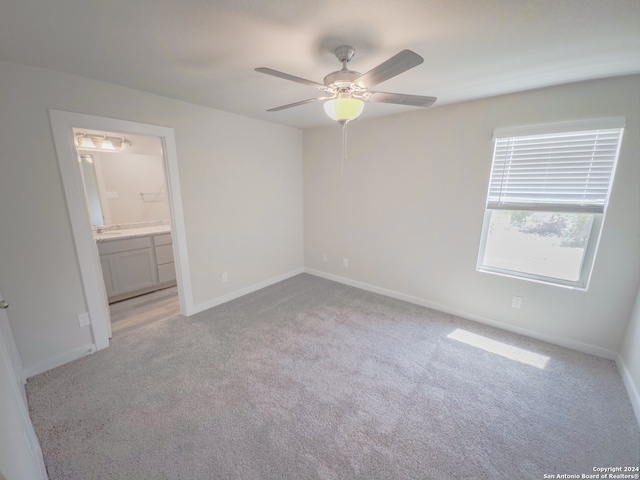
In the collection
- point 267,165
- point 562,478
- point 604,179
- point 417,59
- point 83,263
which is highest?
point 417,59

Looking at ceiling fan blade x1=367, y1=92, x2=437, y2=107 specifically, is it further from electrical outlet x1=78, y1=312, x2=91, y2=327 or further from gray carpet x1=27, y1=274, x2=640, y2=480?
electrical outlet x1=78, y1=312, x2=91, y2=327

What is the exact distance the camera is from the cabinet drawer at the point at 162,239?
143 inches

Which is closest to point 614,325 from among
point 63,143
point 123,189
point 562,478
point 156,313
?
point 562,478

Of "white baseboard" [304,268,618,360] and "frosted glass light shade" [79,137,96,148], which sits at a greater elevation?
"frosted glass light shade" [79,137,96,148]

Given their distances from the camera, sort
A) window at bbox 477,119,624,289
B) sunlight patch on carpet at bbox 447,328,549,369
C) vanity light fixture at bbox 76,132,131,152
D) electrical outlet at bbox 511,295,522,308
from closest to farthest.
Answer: window at bbox 477,119,624,289
sunlight patch on carpet at bbox 447,328,549,369
electrical outlet at bbox 511,295,522,308
vanity light fixture at bbox 76,132,131,152

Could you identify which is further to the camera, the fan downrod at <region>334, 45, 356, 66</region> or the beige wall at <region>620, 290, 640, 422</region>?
the beige wall at <region>620, 290, 640, 422</region>

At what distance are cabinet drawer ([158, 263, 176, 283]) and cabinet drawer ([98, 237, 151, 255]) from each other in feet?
1.26

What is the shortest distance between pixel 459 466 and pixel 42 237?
3.26 metres

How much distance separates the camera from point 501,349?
2377 mm

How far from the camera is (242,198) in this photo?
334cm

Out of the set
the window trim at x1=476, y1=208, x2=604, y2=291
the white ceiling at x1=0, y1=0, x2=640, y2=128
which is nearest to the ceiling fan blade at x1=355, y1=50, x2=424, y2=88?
the white ceiling at x1=0, y1=0, x2=640, y2=128

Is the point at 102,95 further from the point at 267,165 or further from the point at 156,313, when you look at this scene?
the point at 156,313

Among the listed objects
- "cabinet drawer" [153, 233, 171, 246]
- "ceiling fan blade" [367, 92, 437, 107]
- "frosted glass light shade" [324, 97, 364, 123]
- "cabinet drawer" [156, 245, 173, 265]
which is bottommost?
"cabinet drawer" [156, 245, 173, 265]

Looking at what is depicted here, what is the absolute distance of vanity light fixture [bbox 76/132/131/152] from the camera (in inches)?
132
